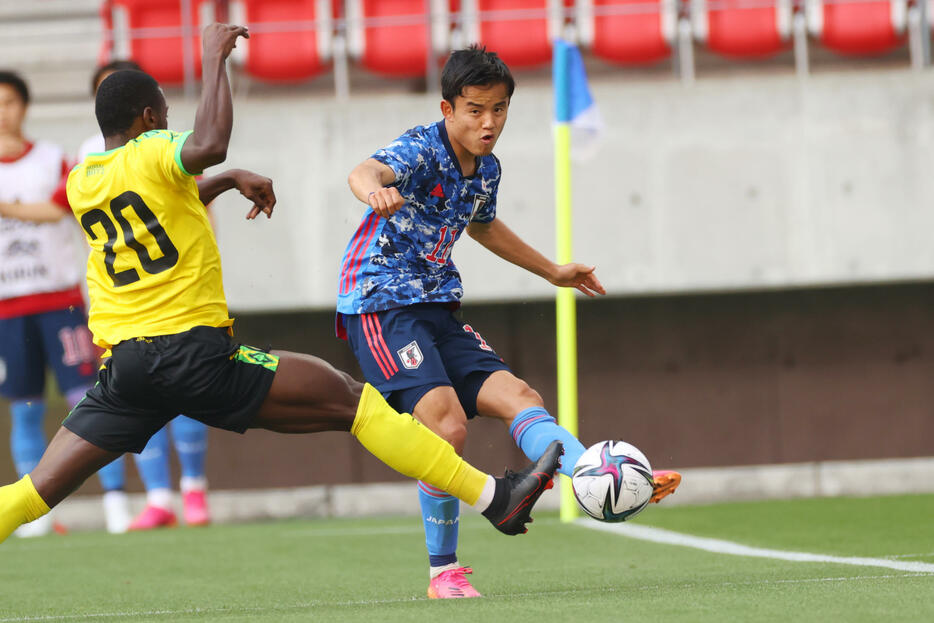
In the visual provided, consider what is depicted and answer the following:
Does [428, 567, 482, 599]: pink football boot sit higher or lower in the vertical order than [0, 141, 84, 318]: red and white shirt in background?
lower

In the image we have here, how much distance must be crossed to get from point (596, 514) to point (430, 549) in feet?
2.20

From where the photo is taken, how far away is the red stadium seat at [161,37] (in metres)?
10.2

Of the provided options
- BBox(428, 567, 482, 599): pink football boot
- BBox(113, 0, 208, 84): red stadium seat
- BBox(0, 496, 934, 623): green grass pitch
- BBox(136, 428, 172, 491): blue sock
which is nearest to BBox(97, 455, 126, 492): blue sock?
BBox(136, 428, 172, 491): blue sock

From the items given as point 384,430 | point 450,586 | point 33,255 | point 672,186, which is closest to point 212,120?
point 384,430

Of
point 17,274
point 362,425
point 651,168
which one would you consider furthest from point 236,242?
point 362,425

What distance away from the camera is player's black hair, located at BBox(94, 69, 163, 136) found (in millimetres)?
3818

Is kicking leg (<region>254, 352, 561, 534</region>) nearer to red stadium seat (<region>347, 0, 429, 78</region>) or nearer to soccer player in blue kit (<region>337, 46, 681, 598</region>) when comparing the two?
soccer player in blue kit (<region>337, 46, 681, 598</region>)

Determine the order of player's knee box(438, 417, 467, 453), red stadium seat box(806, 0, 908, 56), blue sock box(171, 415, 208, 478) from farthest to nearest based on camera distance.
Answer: red stadium seat box(806, 0, 908, 56) → blue sock box(171, 415, 208, 478) → player's knee box(438, 417, 467, 453)

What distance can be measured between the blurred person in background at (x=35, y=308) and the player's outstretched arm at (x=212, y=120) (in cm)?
422

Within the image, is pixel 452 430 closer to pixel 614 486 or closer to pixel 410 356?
pixel 410 356

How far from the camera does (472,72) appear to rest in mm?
4289

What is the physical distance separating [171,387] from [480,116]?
52.1 inches

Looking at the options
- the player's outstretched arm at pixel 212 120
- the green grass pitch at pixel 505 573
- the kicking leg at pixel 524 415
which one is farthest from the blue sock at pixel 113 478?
the player's outstretched arm at pixel 212 120

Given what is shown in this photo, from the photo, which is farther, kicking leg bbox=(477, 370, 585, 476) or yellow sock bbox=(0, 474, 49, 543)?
kicking leg bbox=(477, 370, 585, 476)
